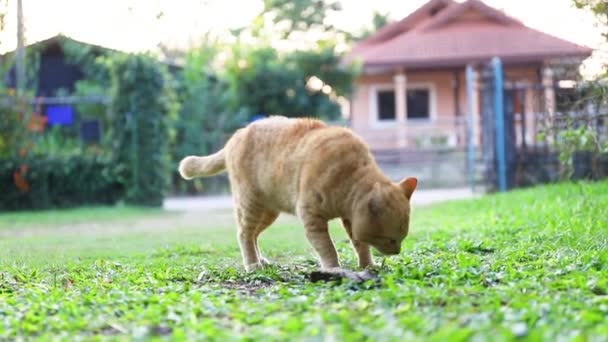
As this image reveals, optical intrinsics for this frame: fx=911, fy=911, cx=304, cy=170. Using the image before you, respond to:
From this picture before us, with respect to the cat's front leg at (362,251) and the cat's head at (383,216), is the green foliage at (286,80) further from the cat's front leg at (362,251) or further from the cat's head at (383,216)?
the cat's head at (383,216)

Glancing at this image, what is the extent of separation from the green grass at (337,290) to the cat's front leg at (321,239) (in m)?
0.23

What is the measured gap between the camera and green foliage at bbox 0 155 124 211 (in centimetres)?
1742

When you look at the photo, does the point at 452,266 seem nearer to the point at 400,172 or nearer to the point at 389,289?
the point at 389,289

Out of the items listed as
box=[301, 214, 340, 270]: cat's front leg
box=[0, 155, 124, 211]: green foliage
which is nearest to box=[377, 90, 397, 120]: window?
box=[0, 155, 124, 211]: green foliage

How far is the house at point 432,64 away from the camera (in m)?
27.5

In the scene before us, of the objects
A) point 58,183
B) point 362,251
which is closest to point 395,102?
point 58,183

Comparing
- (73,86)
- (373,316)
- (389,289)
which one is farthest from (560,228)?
(73,86)

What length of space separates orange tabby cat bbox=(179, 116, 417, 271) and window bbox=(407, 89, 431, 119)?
24.4 m

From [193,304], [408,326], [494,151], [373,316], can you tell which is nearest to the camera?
[408,326]

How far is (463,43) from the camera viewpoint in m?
29.7

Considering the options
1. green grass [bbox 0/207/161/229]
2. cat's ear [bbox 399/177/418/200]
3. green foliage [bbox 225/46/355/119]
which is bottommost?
green grass [bbox 0/207/161/229]

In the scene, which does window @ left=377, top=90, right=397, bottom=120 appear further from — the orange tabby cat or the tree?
the orange tabby cat

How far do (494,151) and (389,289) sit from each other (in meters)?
12.4

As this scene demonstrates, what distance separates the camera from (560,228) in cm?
796
